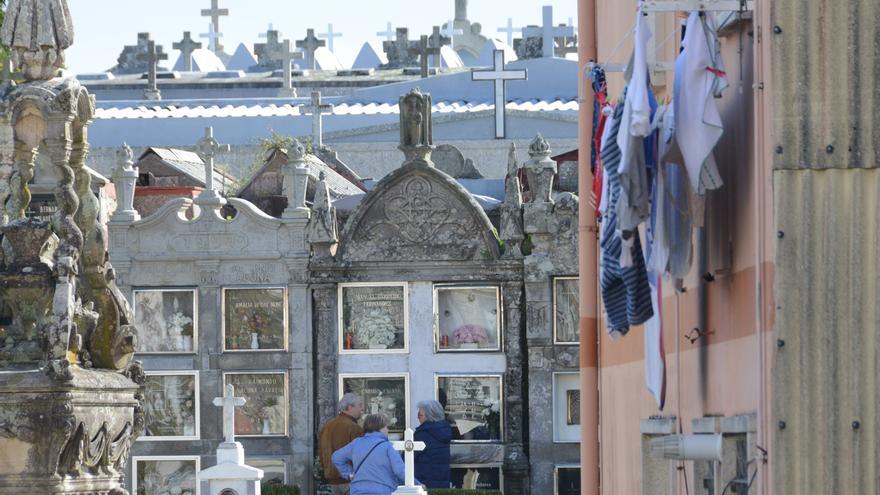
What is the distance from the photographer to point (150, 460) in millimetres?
31766

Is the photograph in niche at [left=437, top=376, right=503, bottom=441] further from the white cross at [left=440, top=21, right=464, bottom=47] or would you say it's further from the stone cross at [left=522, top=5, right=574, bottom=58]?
the white cross at [left=440, top=21, right=464, bottom=47]

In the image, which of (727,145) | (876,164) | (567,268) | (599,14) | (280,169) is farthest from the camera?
(280,169)

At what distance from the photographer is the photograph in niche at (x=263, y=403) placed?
3162 cm

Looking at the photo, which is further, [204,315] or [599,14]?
[204,315]

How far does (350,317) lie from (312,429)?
158 cm

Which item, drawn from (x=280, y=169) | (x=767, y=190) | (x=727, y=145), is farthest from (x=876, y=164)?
(x=280, y=169)

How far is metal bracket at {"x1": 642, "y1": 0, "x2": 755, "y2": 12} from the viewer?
28.1 ft

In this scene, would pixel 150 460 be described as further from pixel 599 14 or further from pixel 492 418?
pixel 599 14

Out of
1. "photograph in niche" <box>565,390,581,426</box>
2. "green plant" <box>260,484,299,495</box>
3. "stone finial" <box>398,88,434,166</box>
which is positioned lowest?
"green plant" <box>260,484,299,495</box>

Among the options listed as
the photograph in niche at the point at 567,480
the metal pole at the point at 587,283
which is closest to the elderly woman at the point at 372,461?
the metal pole at the point at 587,283

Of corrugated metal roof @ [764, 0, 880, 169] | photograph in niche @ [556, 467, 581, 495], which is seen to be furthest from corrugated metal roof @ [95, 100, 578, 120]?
corrugated metal roof @ [764, 0, 880, 169]

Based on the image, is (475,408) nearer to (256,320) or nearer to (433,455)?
(256,320)

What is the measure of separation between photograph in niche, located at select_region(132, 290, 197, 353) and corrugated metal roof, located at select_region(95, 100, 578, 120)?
20897mm

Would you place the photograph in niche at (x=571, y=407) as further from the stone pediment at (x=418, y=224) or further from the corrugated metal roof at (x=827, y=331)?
the corrugated metal roof at (x=827, y=331)
